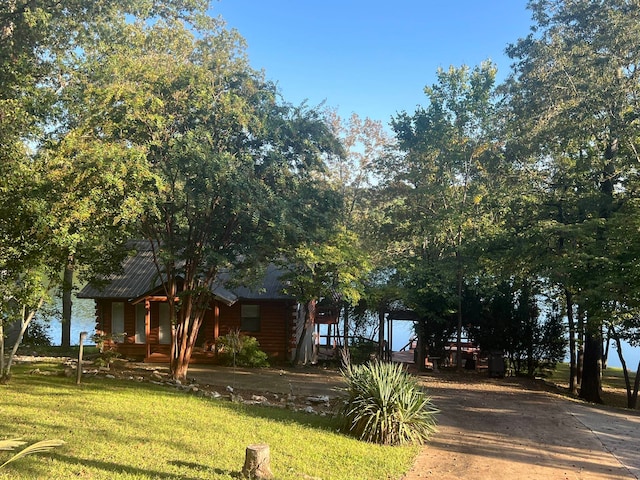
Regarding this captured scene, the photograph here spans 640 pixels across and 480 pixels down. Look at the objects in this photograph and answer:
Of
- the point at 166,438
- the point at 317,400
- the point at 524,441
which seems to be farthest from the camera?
the point at 317,400

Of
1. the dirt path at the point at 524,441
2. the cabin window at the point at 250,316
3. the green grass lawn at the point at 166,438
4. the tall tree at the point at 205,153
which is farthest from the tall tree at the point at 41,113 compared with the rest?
the cabin window at the point at 250,316

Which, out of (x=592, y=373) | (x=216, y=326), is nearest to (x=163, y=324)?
(x=216, y=326)

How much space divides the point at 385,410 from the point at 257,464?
3.16m

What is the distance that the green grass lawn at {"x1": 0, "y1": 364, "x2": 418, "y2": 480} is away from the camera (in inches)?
224

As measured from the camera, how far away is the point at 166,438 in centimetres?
710

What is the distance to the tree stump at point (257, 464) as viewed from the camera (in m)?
5.44

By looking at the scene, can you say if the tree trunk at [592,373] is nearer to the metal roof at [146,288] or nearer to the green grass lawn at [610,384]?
the green grass lawn at [610,384]

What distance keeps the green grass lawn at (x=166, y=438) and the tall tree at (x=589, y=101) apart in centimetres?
806

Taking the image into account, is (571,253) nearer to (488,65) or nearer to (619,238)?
(619,238)

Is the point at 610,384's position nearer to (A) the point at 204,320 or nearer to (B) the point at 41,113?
(A) the point at 204,320

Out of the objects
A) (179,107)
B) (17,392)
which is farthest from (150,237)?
(17,392)

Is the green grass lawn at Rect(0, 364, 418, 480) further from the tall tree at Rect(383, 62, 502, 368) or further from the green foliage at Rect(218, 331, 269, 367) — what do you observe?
the tall tree at Rect(383, 62, 502, 368)

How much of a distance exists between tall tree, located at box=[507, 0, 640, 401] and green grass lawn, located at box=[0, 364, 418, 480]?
26.4 feet

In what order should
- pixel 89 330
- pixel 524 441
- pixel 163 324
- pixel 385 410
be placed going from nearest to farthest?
→ pixel 385 410 < pixel 524 441 < pixel 163 324 < pixel 89 330
